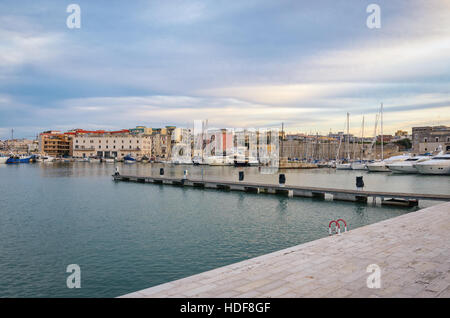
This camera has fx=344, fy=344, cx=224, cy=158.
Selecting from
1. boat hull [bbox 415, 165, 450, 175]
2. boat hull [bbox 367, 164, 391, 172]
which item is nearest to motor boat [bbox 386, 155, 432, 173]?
boat hull [bbox 415, 165, 450, 175]

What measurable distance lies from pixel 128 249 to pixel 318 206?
16192 millimetres

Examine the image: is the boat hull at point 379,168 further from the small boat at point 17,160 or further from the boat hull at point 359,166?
the small boat at point 17,160

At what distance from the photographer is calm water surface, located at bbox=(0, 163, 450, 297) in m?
A: 11.0

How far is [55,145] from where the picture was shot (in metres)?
152

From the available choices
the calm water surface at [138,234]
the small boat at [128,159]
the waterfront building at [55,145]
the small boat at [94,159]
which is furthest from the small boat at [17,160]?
the calm water surface at [138,234]

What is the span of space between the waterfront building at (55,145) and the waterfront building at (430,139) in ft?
463

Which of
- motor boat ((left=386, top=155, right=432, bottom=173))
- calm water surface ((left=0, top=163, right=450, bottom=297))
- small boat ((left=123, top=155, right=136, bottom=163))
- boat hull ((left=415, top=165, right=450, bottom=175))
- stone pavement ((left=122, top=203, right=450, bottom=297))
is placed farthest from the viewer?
small boat ((left=123, top=155, right=136, bottom=163))

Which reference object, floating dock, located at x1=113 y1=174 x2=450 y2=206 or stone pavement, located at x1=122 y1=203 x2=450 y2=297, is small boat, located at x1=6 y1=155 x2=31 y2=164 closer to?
floating dock, located at x1=113 y1=174 x2=450 y2=206

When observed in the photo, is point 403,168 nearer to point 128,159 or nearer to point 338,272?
point 338,272

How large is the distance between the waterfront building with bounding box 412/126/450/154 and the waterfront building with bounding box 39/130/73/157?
463 feet

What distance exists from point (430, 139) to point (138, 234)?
4613 inches

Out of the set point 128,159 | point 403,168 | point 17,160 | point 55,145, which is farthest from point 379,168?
point 55,145
